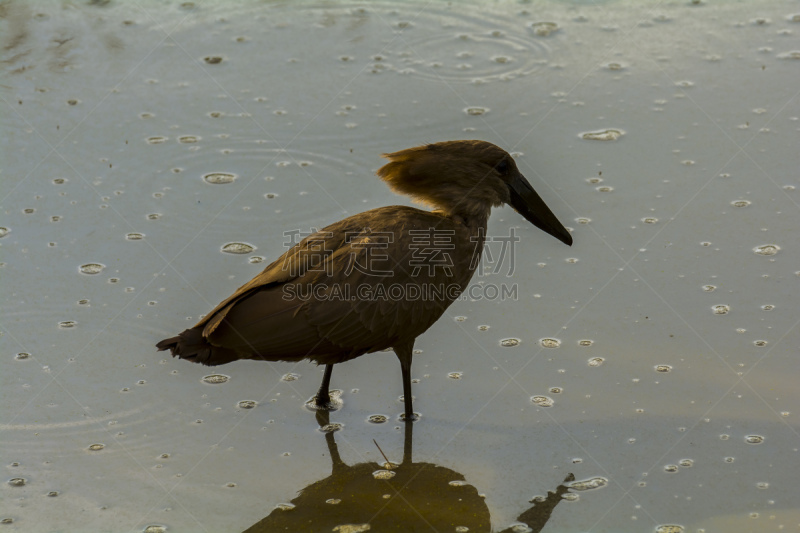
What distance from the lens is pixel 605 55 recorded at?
23.5ft

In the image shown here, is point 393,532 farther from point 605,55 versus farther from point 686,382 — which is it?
point 605,55

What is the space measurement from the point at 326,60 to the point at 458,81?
3.49 feet

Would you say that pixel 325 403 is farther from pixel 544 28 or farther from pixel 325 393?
pixel 544 28

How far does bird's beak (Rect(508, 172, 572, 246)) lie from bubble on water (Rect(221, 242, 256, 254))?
156 cm

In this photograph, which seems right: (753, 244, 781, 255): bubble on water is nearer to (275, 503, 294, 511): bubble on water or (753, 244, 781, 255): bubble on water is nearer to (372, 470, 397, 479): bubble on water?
(372, 470, 397, 479): bubble on water

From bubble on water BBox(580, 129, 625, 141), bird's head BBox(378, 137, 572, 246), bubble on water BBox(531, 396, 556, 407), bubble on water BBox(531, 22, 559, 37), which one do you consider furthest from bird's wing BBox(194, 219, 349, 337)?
bubble on water BBox(531, 22, 559, 37)

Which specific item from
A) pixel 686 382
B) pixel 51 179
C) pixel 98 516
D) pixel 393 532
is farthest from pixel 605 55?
pixel 98 516

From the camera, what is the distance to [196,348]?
4016mm

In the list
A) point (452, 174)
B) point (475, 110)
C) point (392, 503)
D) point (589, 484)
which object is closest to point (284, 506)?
point (392, 503)

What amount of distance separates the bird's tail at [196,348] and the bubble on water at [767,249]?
3018mm

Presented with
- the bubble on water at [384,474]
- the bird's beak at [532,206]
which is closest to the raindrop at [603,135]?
the bird's beak at [532,206]

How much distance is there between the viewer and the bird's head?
4.62 metres

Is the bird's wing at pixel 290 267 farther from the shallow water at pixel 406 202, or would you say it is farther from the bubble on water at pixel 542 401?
the bubble on water at pixel 542 401

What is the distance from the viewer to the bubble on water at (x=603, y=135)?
628 cm
